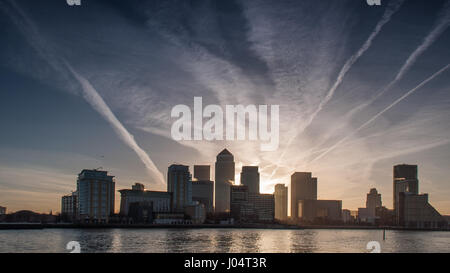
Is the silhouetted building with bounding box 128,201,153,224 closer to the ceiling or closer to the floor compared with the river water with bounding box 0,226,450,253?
closer to the floor

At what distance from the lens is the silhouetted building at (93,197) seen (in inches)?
7062

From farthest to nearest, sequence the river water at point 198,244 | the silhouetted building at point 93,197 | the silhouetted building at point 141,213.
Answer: the silhouetted building at point 141,213 < the silhouetted building at point 93,197 < the river water at point 198,244

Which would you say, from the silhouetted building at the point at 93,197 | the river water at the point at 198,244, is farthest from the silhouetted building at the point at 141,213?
the river water at the point at 198,244

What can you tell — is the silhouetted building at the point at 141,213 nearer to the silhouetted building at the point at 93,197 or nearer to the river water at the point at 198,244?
the silhouetted building at the point at 93,197

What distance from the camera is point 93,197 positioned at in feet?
597

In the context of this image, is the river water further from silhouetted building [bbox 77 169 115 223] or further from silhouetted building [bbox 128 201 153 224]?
silhouetted building [bbox 128 201 153 224]

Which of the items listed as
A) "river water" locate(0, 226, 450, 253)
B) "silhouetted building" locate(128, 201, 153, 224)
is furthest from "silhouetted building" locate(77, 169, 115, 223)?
"river water" locate(0, 226, 450, 253)

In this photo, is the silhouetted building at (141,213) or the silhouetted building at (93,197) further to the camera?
the silhouetted building at (141,213)

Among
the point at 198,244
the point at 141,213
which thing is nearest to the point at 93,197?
the point at 141,213

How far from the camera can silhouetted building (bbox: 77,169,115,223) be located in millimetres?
179375

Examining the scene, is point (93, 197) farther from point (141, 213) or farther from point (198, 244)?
point (198, 244)

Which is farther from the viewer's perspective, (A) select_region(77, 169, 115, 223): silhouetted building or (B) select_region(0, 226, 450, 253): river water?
(A) select_region(77, 169, 115, 223): silhouetted building

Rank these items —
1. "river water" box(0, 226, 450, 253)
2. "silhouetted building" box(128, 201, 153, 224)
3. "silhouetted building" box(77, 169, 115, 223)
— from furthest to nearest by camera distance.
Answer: "silhouetted building" box(128, 201, 153, 224)
"silhouetted building" box(77, 169, 115, 223)
"river water" box(0, 226, 450, 253)
